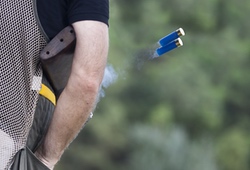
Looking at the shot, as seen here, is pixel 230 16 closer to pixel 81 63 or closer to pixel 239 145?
pixel 239 145

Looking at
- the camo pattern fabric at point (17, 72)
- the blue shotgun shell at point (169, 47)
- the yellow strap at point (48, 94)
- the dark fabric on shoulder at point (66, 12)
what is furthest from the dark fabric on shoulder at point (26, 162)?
the blue shotgun shell at point (169, 47)

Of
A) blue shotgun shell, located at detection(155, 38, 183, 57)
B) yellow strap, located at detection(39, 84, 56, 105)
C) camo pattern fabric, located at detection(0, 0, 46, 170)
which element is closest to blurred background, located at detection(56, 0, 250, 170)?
blue shotgun shell, located at detection(155, 38, 183, 57)

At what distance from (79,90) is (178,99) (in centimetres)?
2574

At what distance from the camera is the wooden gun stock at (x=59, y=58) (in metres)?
4.28

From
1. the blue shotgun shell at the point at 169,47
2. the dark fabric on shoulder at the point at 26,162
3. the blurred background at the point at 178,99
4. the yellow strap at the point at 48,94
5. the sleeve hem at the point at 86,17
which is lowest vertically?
the blurred background at the point at 178,99

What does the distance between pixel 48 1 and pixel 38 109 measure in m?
0.48

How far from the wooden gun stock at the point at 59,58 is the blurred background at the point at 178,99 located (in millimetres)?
17294

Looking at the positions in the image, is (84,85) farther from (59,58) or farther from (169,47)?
(169,47)

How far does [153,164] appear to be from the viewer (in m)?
22.0

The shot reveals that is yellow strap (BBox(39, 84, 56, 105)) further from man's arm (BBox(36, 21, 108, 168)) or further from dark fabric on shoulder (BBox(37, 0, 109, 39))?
dark fabric on shoulder (BBox(37, 0, 109, 39))

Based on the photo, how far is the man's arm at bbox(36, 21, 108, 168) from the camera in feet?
13.9

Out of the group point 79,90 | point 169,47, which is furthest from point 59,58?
point 169,47

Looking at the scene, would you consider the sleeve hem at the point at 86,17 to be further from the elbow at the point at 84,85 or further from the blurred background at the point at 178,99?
the blurred background at the point at 178,99

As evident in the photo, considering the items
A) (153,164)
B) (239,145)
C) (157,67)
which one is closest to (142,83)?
(157,67)
